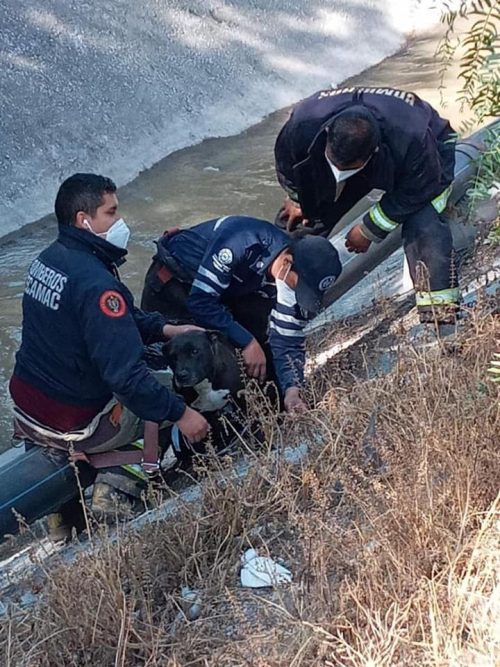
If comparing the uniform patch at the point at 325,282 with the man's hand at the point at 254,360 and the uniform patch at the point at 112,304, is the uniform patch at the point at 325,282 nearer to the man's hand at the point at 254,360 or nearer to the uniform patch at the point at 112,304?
the man's hand at the point at 254,360

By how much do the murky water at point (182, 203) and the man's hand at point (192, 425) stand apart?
2067 mm

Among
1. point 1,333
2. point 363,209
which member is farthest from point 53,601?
point 363,209

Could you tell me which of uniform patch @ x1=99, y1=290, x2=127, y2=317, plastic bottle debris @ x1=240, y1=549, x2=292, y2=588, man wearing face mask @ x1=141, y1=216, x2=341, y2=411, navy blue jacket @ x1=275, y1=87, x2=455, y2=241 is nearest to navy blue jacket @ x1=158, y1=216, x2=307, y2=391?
man wearing face mask @ x1=141, y1=216, x2=341, y2=411

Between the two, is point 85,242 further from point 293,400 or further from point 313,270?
point 293,400

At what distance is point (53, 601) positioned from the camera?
8.69ft

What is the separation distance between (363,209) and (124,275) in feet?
7.68

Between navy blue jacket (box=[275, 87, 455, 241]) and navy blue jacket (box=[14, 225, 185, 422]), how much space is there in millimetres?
1260

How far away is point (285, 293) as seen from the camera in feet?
12.8

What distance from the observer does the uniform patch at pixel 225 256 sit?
3.95m

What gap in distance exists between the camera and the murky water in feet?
21.4

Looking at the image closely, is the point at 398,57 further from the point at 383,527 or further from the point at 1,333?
the point at 383,527

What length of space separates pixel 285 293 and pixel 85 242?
0.89 meters

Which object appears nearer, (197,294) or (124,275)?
(197,294)

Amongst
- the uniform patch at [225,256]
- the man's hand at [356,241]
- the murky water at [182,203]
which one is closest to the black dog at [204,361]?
the uniform patch at [225,256]
